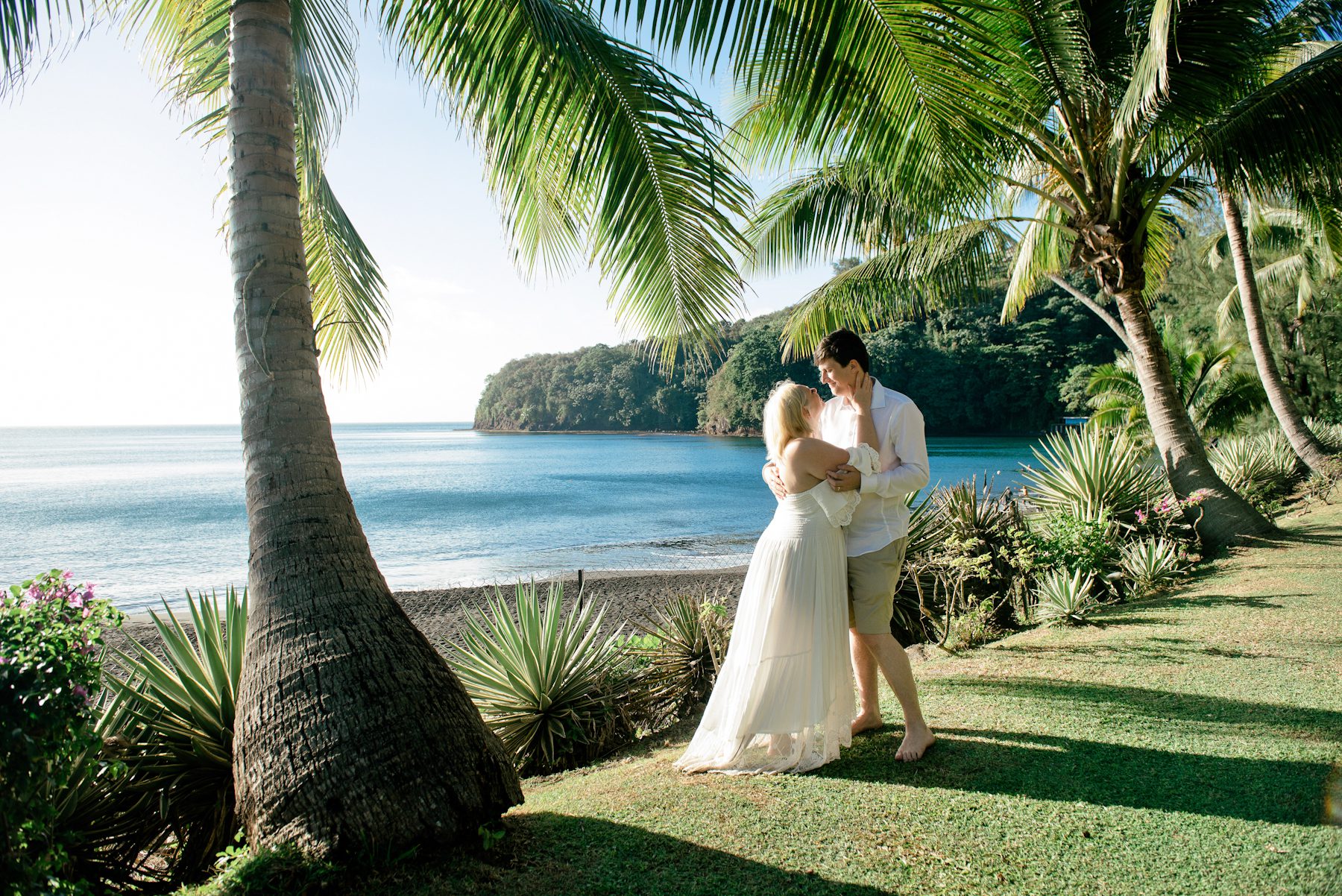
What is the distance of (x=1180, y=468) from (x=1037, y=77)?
16.2 feet

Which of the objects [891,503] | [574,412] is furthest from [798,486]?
[574,412]

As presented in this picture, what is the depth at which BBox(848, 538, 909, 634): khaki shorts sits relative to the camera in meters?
3.73

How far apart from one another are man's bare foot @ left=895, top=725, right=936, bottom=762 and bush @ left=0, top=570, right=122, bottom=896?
3232mm

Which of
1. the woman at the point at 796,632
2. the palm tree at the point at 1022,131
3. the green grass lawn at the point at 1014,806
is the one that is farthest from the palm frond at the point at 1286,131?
the woman at the point at 796,632

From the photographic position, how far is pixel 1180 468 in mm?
9180

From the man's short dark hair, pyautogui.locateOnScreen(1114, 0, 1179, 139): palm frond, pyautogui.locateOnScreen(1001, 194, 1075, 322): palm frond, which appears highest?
pyautogui.locateOnScreen(1114, 0, 1179, 139): palm frond

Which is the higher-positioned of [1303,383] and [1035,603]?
[1303,383]

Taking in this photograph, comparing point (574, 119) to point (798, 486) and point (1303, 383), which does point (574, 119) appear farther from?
point (1303, 383)

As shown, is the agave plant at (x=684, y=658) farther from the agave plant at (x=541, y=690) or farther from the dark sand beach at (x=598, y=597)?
the dark sand beach at (x=598, y=597)

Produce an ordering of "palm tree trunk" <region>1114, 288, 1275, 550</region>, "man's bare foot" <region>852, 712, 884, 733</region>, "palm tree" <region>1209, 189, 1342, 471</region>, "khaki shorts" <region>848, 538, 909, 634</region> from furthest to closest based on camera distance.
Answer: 1. "palm tree" <region>1209, 189, 1342, 471</region>
2. "palm tree trunk" <region>1114, 288, 1275, 550</region>
3. "man's bare foot" <region>852, 712, 884, 733</region>
4. "khaki shorts" <region>848, 538, 909, 634</region>

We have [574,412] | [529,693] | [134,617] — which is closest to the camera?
[529,693]

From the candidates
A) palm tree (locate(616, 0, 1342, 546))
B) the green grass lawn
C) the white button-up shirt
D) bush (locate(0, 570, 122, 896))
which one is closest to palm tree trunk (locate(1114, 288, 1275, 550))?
palm tree (locate(616, 0, 1342, 546))

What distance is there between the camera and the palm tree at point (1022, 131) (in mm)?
3881

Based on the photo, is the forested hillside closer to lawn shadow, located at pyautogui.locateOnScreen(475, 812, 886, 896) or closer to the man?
the man
